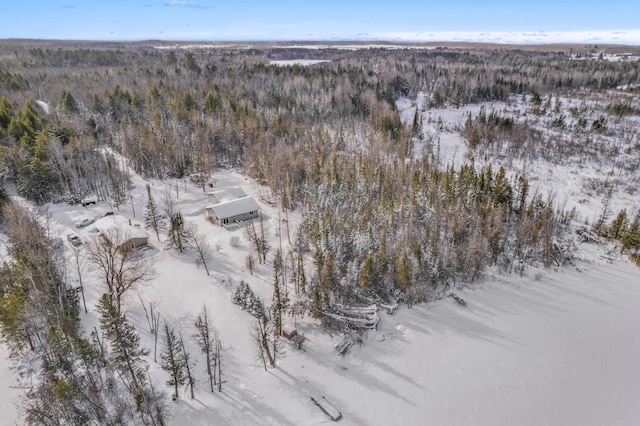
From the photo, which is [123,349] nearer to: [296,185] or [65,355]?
[65,355]

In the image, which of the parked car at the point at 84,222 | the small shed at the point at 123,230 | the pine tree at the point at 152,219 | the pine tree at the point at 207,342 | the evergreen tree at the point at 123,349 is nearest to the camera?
the evergreen tree at the point at 123,349

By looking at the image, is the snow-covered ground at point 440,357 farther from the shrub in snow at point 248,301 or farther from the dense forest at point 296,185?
the dense forest at point 296,185

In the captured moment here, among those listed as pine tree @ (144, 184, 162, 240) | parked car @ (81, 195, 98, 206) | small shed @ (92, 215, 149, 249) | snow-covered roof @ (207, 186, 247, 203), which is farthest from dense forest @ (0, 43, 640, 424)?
pine tree @ (144, 184, 162, 240)

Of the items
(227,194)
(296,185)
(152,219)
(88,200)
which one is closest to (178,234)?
(152,219)

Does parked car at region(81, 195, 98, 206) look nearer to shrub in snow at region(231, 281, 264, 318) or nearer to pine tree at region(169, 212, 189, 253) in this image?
pine tree at region(169, 212, 189, 253)

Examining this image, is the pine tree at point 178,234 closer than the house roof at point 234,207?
Yes

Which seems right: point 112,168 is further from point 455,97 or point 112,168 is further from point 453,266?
point 455,97

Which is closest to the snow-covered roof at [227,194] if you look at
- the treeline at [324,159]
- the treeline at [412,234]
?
the treeline at [324,159]
